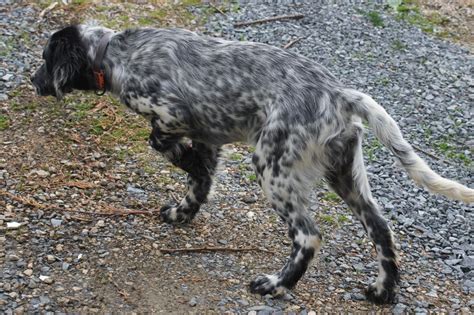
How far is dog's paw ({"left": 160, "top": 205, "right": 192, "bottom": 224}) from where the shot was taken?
5773mm

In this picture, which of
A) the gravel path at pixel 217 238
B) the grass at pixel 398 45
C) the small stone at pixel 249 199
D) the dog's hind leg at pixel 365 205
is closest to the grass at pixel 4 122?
the gravel path at pixel 217 238

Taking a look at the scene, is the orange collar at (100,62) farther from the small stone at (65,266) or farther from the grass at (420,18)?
the grass at (420,18)

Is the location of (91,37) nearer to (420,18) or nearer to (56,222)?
(56,222)

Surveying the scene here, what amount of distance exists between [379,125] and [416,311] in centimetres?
145

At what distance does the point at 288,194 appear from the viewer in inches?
189

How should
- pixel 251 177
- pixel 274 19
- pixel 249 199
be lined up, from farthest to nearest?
pixel 274 19
pixel 251 177
pixel 249 199

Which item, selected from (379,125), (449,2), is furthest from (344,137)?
(449,2)

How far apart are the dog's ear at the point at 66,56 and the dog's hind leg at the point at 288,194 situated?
1.70 metres

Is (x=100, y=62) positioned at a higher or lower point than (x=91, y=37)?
lower

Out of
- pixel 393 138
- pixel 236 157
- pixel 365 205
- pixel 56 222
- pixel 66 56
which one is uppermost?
pixel 393 138

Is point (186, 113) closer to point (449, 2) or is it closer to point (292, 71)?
point (292, 71)

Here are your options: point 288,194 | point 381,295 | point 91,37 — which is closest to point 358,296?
point 381,295

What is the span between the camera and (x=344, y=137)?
15.5 ft

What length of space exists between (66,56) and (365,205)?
2622mm
